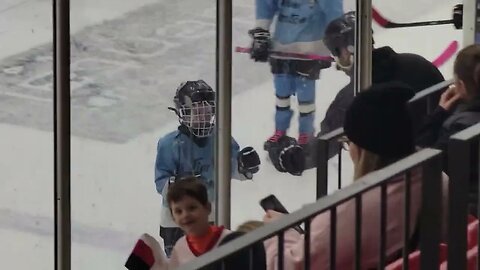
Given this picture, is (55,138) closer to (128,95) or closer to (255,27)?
(128,95)

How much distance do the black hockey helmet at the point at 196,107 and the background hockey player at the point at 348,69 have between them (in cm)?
66

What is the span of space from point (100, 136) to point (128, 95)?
10.5 inches

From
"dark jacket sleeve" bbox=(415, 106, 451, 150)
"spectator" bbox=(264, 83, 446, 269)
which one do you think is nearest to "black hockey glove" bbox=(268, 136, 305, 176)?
"dark jacket sleeve" bbox=(415, 106, 451, 150)

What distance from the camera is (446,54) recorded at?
19.6ft

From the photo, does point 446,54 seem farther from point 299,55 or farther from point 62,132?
point 62,132

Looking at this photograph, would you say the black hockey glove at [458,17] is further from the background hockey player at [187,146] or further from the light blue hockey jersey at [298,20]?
the background hockey player at [187,146]

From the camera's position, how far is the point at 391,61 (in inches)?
195

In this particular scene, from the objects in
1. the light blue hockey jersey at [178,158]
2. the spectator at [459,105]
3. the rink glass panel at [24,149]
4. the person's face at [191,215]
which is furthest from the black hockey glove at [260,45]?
the person's face at [191,215]

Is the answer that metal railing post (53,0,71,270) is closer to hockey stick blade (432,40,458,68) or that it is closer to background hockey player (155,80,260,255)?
background hockey player (155,80,260,255)

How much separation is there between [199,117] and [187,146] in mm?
160

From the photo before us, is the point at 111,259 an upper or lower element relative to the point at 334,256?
lower

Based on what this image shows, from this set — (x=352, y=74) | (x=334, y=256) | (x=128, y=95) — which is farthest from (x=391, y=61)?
(x=334, y=256)

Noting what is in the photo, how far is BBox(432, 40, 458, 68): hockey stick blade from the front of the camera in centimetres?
589

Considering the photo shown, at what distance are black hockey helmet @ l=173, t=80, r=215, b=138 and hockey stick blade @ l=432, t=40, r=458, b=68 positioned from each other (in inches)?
72.6
